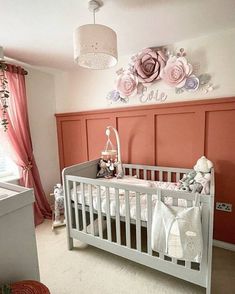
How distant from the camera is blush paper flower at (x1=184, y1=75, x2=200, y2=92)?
2.13m

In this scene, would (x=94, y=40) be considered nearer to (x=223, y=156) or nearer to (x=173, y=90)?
(x=173, y=90)

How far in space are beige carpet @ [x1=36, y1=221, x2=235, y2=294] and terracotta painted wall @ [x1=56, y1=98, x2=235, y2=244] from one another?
0.54 m

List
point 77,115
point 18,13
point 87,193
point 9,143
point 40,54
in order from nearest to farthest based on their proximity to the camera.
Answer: point 18,13
point 87,193
point 40,54
point 9,143
point 77,115

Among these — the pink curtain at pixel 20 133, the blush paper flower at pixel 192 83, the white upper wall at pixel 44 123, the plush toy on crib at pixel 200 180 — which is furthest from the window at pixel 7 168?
the blush paper flower at pixel 192 83

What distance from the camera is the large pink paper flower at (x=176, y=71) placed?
2.13 metres

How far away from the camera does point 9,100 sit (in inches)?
100

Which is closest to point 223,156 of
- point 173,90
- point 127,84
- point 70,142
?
point 173,90

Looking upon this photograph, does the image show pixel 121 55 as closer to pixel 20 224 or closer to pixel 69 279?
pixel 20 224

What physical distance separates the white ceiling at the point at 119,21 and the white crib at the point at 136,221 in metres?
1.37

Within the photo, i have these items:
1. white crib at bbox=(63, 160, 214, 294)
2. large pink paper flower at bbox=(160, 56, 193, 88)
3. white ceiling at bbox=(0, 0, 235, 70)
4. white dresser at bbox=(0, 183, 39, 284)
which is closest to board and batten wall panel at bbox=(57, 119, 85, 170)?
white crib at bbox=(63, 160, 214, 294)

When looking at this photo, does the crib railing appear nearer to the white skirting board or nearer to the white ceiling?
the white skirting board

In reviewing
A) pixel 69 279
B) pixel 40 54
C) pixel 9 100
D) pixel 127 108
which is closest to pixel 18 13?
pixel 40 54

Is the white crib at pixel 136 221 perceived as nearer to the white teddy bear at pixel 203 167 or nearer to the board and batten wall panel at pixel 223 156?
the white teddy bear at pixel 203 167

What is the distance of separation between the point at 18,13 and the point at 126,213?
6.07 ft
